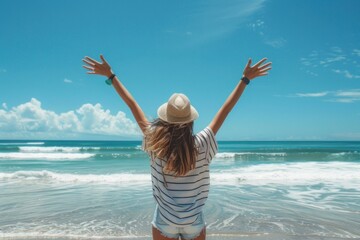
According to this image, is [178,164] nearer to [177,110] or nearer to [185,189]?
[185,189]

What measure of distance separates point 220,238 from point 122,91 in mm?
3778

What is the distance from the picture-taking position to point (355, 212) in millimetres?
7375

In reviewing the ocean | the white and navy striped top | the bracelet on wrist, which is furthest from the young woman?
the ocean

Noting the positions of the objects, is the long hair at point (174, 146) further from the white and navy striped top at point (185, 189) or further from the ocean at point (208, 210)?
the ocean at point (208, 210)

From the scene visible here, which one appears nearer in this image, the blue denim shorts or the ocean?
the blue denim shorts

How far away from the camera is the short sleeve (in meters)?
2.09

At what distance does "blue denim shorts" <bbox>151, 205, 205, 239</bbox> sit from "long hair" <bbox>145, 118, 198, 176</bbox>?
37cm

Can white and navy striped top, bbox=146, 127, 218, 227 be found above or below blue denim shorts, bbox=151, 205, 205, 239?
above

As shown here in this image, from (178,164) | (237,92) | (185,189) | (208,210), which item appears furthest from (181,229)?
(208,210)

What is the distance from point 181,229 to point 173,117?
28.4 inches

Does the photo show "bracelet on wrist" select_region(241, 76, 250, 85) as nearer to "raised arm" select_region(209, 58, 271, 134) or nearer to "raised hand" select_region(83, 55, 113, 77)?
"raised arm" select_region(209, 58, 271, 134)

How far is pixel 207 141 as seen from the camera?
6.92 ft

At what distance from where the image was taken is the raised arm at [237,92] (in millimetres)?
2244

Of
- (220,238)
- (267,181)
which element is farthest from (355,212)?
(267,181)
